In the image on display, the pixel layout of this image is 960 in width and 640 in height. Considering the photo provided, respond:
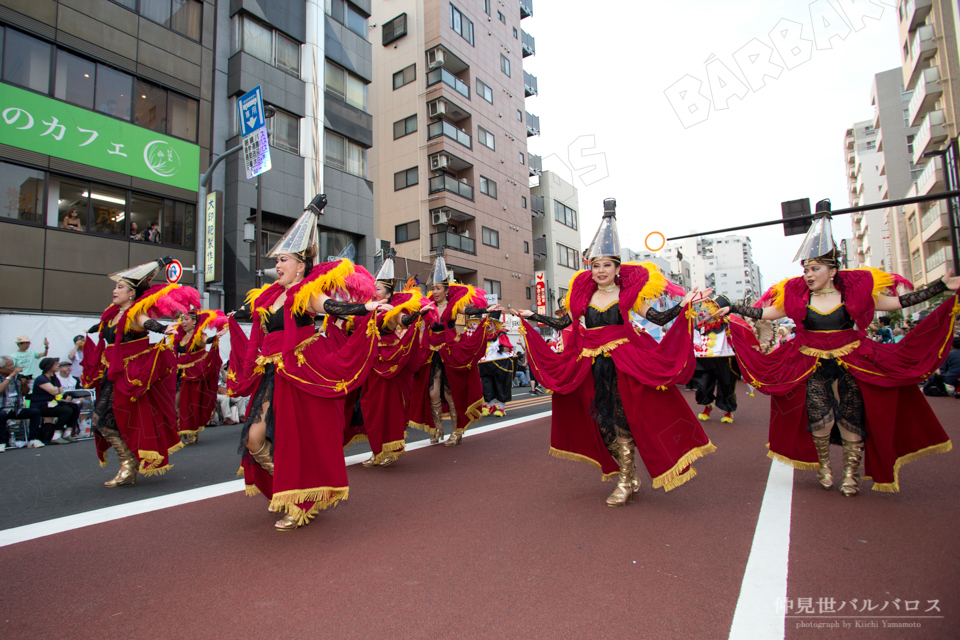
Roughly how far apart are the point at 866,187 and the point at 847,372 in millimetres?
62588

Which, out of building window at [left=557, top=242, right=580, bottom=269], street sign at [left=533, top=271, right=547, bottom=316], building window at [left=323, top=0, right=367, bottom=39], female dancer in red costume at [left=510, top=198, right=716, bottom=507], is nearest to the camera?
female dancer in red costume at [left=510, top=198, right=716, bottom=507]

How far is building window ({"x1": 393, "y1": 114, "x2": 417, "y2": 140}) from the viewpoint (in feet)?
93.0

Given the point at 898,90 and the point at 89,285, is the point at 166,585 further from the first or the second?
the point at 898,90

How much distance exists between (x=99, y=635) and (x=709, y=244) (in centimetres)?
12867

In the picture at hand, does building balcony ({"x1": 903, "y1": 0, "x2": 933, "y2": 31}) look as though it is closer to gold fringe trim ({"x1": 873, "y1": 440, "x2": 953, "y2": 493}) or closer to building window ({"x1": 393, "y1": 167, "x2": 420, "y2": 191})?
building window ({"x1": 393, "y1": 167, "x2": 420, "y2": 191})

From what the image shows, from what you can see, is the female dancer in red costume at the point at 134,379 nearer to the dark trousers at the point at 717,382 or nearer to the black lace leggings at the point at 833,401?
the black lace leggings at the point at 833,401

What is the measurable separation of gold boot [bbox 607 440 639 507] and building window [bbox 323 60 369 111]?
2050 cm

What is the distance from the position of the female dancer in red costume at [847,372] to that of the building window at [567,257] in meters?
31.8

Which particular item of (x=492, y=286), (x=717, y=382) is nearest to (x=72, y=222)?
(x=717, y=382)

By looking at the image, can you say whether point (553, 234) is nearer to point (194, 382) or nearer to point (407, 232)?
point (407, 232)

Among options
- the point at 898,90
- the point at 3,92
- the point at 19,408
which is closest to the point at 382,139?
the point at 3,92

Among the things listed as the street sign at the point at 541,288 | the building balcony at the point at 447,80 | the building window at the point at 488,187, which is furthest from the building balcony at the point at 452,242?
the building balcony at the point at 447,80

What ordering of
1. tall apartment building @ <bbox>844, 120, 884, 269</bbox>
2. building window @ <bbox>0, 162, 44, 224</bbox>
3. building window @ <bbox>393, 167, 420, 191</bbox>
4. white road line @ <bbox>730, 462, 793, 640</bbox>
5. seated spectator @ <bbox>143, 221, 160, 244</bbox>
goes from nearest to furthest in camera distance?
white road line @ <bbox>730, 462, 793, 640</bbox>
building window @ <bbox>0, 162, 44, 224</bbox>
seated spectator @ <bbox>143, 221, 160, 244</bbox>
building window @ <bbox>393, 167, 420, 191</bbox>
tall apartment building @ <bbox>844, 120, 884, 269</bbox>

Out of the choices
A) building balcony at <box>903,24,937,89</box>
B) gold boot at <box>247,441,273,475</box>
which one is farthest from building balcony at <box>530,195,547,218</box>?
gold boot at <box>247,441,273,475</box>
